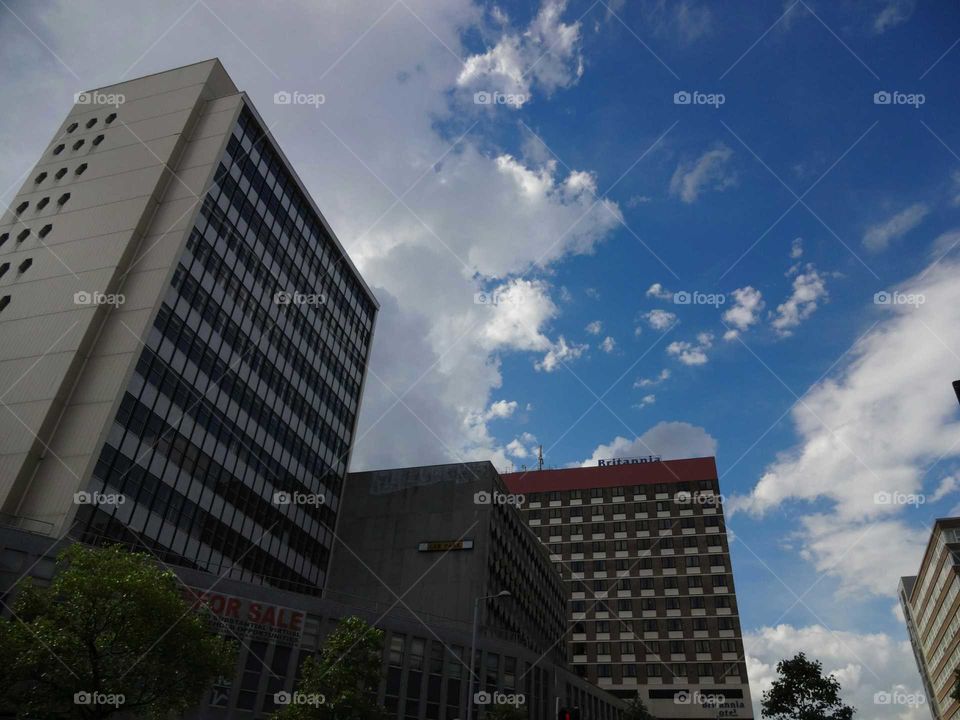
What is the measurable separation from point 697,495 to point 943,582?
117ft

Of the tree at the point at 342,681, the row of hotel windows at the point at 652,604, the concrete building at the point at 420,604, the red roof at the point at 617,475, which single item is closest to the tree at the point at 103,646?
the tree at the point at 342,681

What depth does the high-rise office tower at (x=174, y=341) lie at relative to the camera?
38.6 m

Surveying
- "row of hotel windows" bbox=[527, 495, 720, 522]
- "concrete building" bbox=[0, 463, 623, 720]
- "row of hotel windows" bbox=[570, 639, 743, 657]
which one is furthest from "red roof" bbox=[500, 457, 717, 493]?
"concrete building" bbox=[0, 463, 623, 720]

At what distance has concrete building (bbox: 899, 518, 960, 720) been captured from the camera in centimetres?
8938

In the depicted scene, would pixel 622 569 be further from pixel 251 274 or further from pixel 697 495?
pixel 251 274

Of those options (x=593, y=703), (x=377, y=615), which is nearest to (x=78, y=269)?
(x=377, y=615)

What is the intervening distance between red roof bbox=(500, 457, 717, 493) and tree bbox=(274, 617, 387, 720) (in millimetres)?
78869

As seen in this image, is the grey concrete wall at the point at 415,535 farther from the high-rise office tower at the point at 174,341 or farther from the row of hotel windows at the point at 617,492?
the row of hotel windows at the point at 617,492

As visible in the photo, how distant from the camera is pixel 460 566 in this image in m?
58.3

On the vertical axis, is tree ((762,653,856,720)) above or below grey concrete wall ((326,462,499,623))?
below

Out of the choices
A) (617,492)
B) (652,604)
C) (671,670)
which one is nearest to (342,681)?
(671,670)

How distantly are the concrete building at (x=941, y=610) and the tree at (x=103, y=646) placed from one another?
90.2 m

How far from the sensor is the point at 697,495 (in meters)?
102

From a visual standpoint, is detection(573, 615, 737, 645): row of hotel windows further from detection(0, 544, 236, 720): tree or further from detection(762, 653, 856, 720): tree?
detection(0, 544, 236, 720): tree
